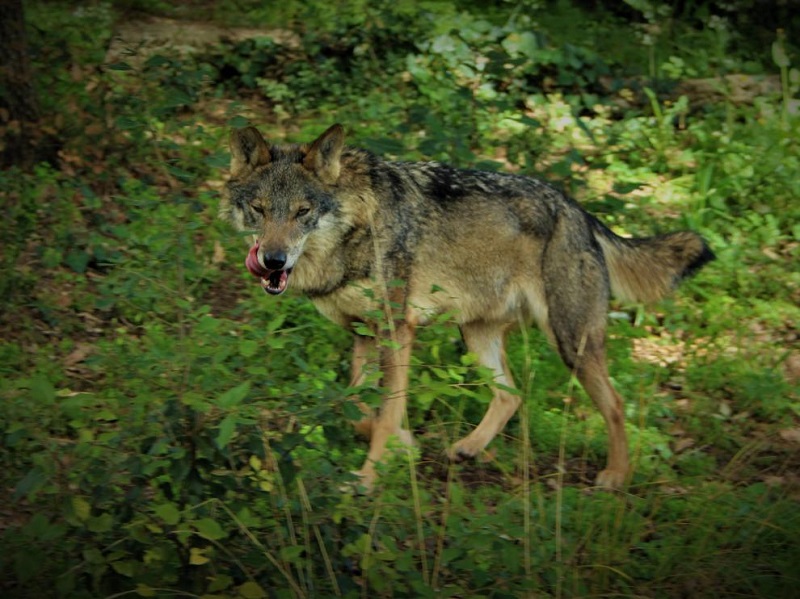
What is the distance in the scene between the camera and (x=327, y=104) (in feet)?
32.3

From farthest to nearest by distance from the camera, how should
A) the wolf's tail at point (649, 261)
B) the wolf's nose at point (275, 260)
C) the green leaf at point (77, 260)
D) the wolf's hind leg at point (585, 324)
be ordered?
the green leaf at point (77, 260) → the wolf's tail at point (649, 261) → the wolf's hind leg at point (585, 324) → the wolf's nose at point (275, 260)

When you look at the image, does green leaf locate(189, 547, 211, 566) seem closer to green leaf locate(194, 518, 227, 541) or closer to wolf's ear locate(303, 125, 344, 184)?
green leaf locate(194, 518, 227, 541)

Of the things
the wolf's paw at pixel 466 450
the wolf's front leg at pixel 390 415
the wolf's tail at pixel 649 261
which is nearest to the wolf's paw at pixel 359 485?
the wolf's front leg at pixel 390 415

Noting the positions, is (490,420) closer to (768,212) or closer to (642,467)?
(642,467)

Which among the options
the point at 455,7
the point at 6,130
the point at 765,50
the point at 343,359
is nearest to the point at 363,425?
the point at 343,359

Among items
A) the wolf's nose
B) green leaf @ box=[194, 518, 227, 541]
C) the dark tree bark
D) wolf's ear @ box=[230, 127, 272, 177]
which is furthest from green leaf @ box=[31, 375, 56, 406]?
the dark tree bark

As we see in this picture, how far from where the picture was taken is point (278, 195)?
5.81 m

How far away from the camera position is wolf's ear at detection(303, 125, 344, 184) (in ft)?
19.4

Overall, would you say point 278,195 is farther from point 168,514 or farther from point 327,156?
point 168,514

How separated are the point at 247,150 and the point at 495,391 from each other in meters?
2.09

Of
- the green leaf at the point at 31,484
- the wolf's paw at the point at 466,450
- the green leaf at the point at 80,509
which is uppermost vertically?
the green leaf at the point at 31,484

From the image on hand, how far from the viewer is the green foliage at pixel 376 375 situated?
13.9ft

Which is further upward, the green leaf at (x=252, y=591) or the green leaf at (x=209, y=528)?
the green leaf at (x=209, y=528)

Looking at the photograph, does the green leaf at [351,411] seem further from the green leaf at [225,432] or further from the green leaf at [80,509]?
the green leaf at [80,509]
